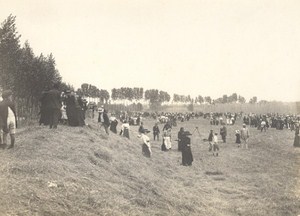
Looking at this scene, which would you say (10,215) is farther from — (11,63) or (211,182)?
(11,63)

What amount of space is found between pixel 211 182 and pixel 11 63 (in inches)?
589

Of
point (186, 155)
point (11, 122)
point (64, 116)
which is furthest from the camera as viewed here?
point (186, 155)

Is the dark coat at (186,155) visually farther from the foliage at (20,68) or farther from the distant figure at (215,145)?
the foliage at (20,68)

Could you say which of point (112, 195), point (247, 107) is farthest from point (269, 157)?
point (247, 107)

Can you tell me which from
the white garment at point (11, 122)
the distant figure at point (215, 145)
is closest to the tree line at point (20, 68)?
the distant figure at point (215, 145)

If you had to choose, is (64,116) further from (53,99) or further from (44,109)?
(53,99)

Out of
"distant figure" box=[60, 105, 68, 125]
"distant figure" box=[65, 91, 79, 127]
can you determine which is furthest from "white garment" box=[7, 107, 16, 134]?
"distant figure" box=[60, 105, 68, 125]

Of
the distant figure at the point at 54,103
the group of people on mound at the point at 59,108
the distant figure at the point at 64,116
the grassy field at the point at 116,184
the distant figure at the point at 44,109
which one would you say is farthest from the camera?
the distant figure at the point at 64,116

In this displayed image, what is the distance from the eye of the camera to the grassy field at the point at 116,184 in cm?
815

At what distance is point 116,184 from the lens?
1052 cm

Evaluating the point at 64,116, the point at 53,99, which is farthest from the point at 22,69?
the point at 53,99

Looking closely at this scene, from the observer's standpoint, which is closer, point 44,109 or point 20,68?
point 44,109

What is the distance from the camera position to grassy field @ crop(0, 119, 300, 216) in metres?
8.15

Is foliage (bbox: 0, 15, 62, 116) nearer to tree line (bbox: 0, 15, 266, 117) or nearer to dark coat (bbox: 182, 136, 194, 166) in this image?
tree line (bbox: 0, 15, 266, 117)
